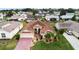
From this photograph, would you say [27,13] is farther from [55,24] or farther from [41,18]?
[55,24]

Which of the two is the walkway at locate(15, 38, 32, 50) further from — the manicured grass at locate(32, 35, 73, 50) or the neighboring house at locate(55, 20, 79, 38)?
the neighboring house at locate(55, 20, 79, 38)

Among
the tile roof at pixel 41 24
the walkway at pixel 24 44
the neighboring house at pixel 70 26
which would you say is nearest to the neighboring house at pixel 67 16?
the neighboring house at pixel 70 26

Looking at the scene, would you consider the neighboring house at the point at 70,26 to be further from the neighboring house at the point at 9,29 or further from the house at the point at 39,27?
the neighboring house at the point at 9,29

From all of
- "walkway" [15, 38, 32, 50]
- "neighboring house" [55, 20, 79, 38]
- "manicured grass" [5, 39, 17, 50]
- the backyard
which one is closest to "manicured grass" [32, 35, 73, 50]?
the backyard

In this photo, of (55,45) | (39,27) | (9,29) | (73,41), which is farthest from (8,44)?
(73,41)

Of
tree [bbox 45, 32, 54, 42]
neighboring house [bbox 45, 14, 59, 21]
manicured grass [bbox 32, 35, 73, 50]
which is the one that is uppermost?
neighboring house [bbox 45, 14, 59, 21]
